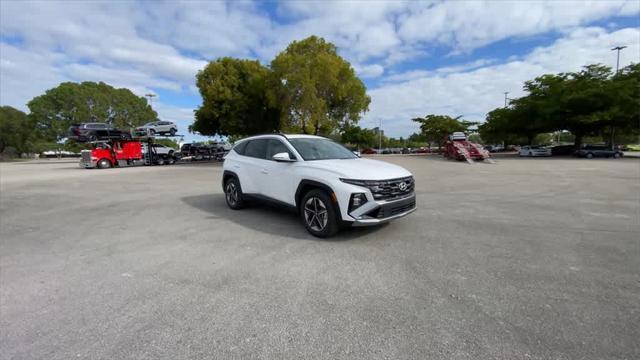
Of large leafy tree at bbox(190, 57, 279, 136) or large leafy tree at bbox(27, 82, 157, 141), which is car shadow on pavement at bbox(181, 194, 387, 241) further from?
large leafy tree at bbox(27, 82, 157, 141)

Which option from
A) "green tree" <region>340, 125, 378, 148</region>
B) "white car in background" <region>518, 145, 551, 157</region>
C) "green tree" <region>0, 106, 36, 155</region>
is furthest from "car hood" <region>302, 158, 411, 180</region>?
"green tree" <region>0, 106, 36, 155</region>

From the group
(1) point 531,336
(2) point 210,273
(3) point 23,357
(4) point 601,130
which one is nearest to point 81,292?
(3) point 23,357

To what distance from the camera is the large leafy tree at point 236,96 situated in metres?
25.6

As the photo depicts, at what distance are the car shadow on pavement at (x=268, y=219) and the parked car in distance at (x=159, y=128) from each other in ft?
71.2

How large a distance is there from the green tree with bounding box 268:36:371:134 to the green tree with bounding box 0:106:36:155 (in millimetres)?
54750

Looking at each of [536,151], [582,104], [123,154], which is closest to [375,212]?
[123,154]

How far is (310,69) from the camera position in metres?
21.5

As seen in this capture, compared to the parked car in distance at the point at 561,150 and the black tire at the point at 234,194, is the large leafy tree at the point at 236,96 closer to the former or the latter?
the black tire at the point at 234,194

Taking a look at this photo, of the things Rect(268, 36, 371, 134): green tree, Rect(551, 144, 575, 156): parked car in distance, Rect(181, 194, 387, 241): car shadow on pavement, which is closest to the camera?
Rect(181, 194, 387, 241): car shadow on pavement

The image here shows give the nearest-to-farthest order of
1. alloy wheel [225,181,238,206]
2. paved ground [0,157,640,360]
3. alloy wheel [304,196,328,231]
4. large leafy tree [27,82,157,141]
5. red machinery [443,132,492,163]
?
paved ground [0,157,640,360] < alloy wheel [304,196,328,231] < alloy wheel [225,181,238,206] < red machinery [443,132,492,163] < large leafy tree [27,82,157,141]

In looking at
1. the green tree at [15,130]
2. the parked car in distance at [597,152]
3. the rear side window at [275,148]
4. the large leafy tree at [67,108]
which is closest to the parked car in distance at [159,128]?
the rear side window at [275,148]

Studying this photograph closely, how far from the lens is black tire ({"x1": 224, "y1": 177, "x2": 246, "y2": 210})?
6.65 meters

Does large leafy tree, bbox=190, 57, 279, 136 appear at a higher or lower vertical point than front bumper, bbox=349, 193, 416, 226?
higher

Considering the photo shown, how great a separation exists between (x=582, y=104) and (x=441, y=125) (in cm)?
2206
